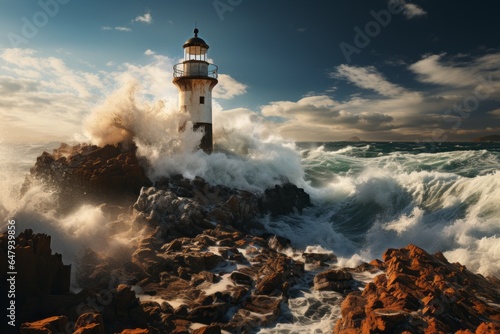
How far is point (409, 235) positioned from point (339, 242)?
2368 mm

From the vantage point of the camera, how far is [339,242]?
11.8 m

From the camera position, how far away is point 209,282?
747 centimetres

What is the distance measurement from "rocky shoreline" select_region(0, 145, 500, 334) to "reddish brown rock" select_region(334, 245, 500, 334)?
19 millimetres

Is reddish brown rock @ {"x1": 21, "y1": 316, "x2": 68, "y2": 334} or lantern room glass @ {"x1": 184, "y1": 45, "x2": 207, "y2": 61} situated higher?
lantern room glass @ {"x1": 184, "y1": 45, "x2": 207, "y2": 61}

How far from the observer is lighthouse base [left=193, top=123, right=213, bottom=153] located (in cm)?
1775

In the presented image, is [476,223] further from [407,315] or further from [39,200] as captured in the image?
[39,200]

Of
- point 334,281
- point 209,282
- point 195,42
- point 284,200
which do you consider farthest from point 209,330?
point 195,42

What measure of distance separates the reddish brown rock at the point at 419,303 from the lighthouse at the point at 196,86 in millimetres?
12495

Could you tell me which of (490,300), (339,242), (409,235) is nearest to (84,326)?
(490,300)

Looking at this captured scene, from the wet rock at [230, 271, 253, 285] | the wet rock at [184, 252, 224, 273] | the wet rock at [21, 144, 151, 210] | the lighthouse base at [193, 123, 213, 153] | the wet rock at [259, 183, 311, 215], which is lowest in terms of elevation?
the wet rock at [230, 271, 253, 285]

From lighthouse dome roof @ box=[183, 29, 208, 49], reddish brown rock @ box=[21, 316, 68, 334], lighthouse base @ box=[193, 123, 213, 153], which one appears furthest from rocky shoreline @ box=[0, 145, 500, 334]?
lighthouse dome roof @ box=[183, 29, 208, 49]

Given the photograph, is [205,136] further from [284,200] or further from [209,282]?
[209,282]
